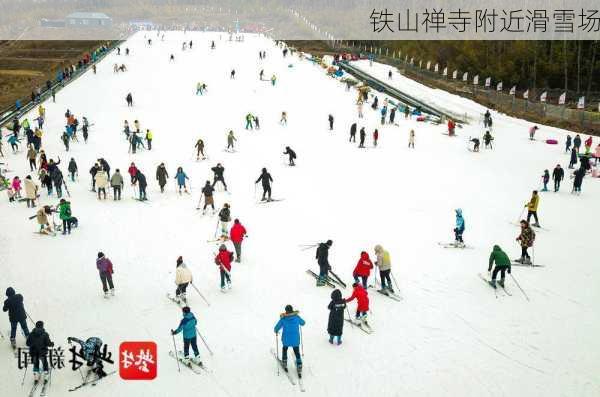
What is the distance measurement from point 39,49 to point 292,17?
6401cm

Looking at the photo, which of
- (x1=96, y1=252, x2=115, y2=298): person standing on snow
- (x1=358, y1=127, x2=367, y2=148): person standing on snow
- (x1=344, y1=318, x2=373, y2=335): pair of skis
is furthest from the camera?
(x1=358, y1=127, x2=367, y2=148): person standing on snow

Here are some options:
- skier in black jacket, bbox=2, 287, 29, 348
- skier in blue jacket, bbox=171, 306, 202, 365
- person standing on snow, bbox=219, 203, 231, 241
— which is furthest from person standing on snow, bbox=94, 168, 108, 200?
skier in blue jacket, bbox=171, 306, 202, 365

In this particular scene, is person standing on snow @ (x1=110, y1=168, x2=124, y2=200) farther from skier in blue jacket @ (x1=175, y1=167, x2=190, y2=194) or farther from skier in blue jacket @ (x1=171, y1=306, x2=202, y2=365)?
skier in blue jacket @ (x1=171, y1=306, x2=202, y2=365)

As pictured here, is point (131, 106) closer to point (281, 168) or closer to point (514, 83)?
point (281, 168)

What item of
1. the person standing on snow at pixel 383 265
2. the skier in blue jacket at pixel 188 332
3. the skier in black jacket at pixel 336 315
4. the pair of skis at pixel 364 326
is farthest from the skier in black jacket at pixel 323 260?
the skier in blue jacket at pixel 188 332

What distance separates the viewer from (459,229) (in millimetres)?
14523

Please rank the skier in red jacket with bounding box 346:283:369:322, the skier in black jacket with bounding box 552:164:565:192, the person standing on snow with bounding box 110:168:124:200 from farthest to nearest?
the skier in black jacket with bounding box 552:164:565:192, the person standing on snow with bounding box 110:168:124:200, the skier in red jacket with bounding box 346:283:369:322

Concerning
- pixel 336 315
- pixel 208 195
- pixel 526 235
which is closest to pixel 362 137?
pixel 208 195

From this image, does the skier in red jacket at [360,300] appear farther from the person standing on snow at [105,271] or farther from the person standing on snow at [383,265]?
the person standing on snow at [105,271]

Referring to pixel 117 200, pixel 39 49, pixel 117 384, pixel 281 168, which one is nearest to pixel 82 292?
pixel 117 384

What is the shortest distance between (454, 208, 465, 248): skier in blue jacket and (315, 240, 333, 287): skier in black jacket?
4.13 metres

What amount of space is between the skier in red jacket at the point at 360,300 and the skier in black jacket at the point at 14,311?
5736 mm

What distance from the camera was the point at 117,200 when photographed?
61.1ft

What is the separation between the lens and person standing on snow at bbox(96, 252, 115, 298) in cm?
1121
